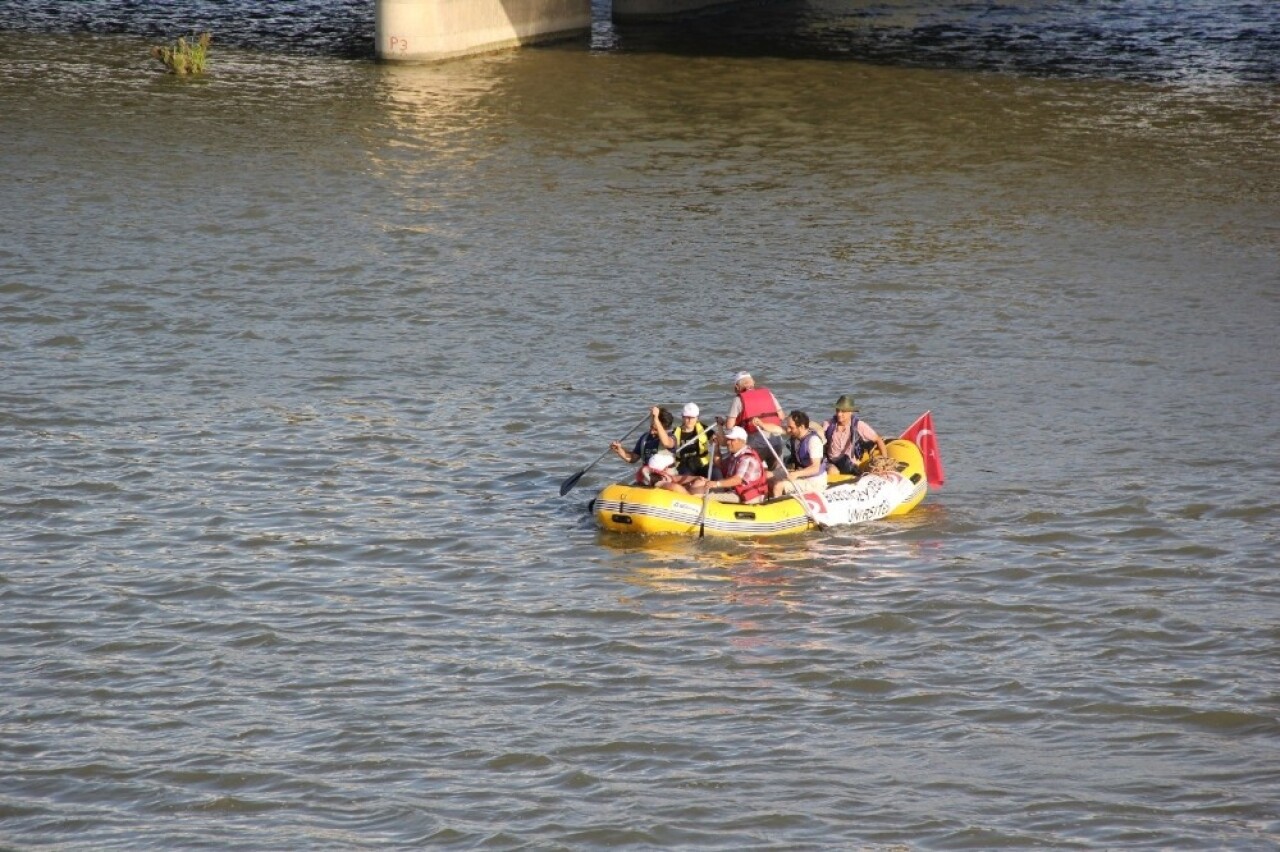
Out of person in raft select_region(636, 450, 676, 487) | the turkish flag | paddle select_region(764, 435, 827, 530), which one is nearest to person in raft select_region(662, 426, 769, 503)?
person in raft select_region(636, 450, 676, 487)

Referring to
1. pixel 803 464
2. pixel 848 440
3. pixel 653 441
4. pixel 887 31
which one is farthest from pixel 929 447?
pixel 887 31

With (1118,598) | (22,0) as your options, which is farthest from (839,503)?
(22,0)

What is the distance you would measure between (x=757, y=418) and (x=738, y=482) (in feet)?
3.70

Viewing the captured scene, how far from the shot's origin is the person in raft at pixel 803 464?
731 inches

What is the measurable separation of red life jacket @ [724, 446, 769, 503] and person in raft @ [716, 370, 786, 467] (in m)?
0.47

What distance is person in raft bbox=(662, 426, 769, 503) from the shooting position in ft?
60.8

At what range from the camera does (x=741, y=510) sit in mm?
18266

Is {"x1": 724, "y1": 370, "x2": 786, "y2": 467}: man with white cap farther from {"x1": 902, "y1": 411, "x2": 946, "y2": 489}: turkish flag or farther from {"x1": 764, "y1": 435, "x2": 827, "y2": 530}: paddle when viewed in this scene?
{"x1": 902, "y1": 411, "x2": 946, "y2": 489}: turkish flag

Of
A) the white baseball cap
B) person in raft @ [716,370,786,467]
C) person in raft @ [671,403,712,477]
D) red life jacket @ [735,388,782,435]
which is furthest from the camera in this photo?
red life jacket @ [735,388,782,435]

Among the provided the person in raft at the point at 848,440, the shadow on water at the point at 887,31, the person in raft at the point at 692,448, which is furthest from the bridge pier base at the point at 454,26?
the person in raft at the point at 692,448

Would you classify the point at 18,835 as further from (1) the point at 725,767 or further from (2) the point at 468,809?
(1) the point at 725,767

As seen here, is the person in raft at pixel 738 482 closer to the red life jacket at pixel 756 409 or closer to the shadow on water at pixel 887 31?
the red life jacket at pixel 756 409

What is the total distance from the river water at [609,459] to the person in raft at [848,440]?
38.3 inches

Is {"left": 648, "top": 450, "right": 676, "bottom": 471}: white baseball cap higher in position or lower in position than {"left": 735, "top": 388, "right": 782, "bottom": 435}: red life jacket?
lower
